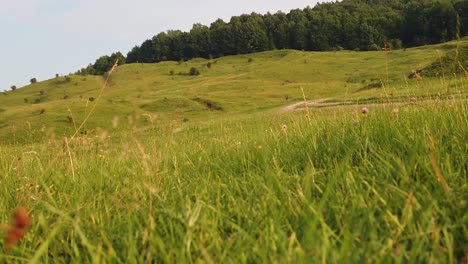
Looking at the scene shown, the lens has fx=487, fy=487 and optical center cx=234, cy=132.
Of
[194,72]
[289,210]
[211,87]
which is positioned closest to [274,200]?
[289,210]

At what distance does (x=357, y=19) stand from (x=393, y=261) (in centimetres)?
11653

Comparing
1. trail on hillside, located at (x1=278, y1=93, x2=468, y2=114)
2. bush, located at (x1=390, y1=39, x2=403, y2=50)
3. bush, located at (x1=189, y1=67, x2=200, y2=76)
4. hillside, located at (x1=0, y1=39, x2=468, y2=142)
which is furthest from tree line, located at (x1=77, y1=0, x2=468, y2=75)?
trail on hillside, located at (x1=278, y1=93, x2=468, y2=114)

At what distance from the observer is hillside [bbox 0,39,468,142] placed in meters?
37.7

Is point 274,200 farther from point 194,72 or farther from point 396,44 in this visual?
point 396,44

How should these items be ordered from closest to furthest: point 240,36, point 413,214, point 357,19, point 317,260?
1. point 317,260
2. point 413,214
3. point 357,19
4. point 240,36

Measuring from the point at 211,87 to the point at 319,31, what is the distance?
60312 mm

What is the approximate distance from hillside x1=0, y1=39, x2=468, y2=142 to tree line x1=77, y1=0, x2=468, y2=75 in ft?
77.1

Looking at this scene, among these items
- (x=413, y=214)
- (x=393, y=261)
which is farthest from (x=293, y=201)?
(x=393, y=261)

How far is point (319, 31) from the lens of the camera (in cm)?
11375

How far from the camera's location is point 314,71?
69438 millimetres

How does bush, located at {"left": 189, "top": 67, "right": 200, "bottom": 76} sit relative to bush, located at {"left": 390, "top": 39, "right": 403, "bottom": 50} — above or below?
above

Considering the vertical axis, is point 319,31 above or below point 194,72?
above

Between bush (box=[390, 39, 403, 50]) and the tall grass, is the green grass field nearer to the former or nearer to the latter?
the tall grass

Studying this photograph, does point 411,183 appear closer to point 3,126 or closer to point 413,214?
point 413,214
